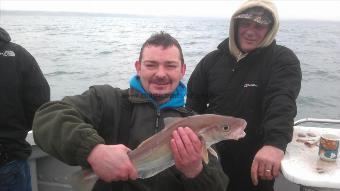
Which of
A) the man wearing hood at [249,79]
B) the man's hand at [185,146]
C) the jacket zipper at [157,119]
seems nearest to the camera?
the man's hand at [185,146]

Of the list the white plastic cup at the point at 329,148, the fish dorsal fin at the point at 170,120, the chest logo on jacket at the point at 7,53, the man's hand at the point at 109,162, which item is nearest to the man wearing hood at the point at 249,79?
the white plastic cup at the point at 329,148

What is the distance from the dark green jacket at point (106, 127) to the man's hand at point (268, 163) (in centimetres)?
54

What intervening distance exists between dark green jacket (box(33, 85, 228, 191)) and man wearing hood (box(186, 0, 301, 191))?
1.16m

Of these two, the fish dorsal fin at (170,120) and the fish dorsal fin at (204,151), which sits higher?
the fish dorsal fin at (170,120)

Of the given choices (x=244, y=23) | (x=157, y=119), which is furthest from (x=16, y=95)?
(x=244, y=23)

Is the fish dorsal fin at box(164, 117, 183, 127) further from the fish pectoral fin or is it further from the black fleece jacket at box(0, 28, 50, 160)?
the black fleece jacket at box(0, 28, 50, 160)

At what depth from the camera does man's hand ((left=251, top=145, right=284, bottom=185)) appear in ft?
10.4

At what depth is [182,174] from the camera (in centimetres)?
270

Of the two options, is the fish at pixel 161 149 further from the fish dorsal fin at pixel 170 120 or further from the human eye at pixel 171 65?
the human eye at pixel 171 65

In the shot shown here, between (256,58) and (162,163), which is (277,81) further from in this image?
(162,163)

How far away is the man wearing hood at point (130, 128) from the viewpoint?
235cm

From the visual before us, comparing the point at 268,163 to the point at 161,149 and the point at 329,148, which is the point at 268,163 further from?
the point at 161,149

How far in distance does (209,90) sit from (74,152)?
2.19 metres

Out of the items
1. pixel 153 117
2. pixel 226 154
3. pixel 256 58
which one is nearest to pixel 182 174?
pixel 153 117
